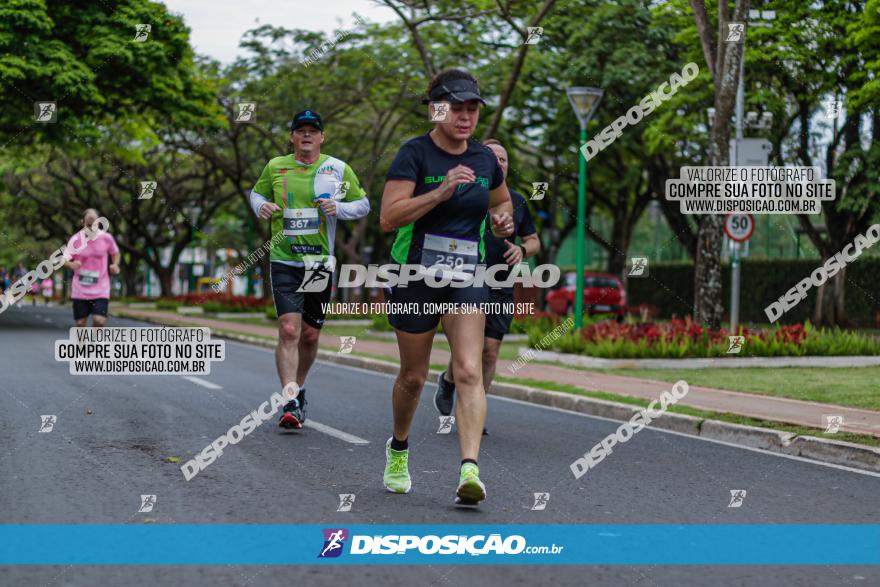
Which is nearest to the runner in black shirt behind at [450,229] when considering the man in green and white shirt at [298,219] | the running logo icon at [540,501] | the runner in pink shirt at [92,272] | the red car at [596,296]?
the running logo icon at [540,501]

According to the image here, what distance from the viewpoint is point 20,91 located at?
22.8 m

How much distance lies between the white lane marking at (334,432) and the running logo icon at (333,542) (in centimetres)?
271

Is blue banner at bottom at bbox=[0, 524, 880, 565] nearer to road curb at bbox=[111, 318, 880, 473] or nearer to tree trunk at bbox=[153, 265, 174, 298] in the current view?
road curb at bbox=[111, 318, 880, 473]

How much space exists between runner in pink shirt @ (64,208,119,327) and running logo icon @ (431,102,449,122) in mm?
8039

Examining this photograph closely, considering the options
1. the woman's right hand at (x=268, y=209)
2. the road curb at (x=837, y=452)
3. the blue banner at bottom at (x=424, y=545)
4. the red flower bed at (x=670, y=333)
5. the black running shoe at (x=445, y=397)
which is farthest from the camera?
the red flower bed at (x=670, y=333)

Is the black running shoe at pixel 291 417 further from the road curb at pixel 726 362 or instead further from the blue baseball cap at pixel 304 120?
the road curb at pixel 726 362

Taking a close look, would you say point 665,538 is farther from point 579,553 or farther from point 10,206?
point 10,206

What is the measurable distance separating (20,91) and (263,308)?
48.4 feet

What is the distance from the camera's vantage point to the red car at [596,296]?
1259 inches

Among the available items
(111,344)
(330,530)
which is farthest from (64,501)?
(111,344)

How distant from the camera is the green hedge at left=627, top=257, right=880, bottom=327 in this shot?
28.6 metres

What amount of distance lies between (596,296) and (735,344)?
16846mm

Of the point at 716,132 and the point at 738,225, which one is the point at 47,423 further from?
the point at 738,225

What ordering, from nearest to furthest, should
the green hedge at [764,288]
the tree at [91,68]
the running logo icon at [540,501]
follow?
the running logo icon at [540,501] < the tree at [91,68] < the green hedge at [764,288]
